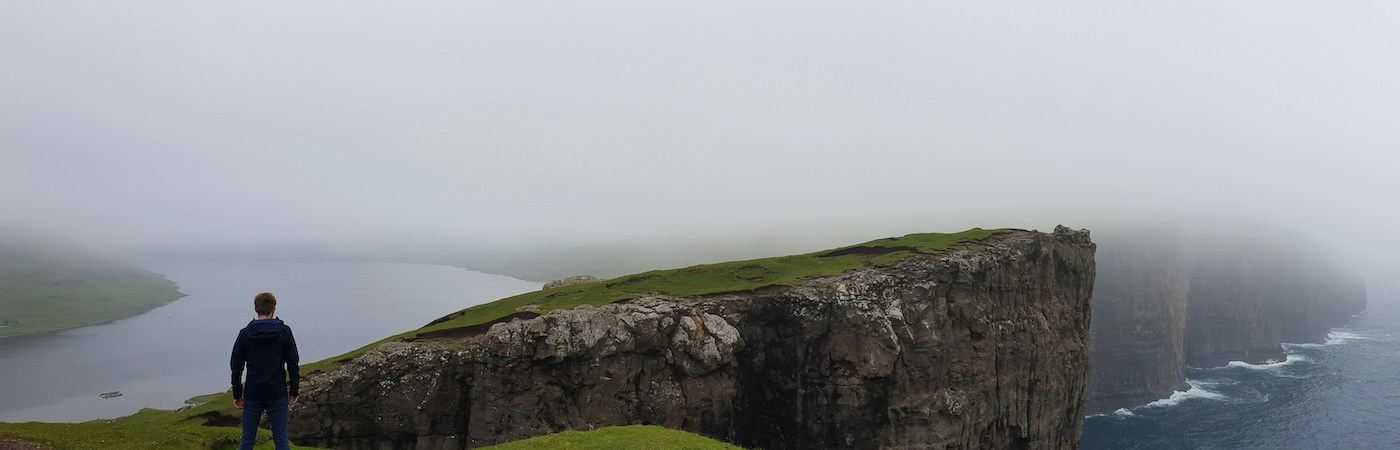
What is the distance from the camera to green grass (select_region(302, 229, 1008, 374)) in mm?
47812

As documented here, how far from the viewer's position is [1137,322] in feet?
459

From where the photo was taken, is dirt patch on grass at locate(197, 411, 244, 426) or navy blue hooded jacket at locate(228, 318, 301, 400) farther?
dirt patch on grass at locate(197, 411, 244, 426)

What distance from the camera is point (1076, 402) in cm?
6531

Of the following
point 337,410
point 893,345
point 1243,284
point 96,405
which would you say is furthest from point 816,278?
point 1243,284

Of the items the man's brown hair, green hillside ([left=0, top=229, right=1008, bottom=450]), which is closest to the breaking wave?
green hillside ([left=0, top=229, right=1008, bottom=450])

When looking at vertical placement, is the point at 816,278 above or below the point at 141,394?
above

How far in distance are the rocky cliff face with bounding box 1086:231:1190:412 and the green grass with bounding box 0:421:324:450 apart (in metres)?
150

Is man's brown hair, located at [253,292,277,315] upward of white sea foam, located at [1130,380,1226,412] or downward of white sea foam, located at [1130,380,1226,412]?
upward

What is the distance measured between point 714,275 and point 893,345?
17796 mm

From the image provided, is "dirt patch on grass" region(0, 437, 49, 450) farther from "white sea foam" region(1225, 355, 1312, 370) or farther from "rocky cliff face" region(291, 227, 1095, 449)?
"white sea foam" region(1225, 355, 1312, 370)

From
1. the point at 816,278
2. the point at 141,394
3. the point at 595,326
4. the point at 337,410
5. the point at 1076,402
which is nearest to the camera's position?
the point at 337,410

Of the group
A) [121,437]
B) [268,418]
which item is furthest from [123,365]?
[268,418]

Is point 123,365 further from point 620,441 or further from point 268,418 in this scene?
point 268,418

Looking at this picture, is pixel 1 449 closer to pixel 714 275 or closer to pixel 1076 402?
pixel 714 275
